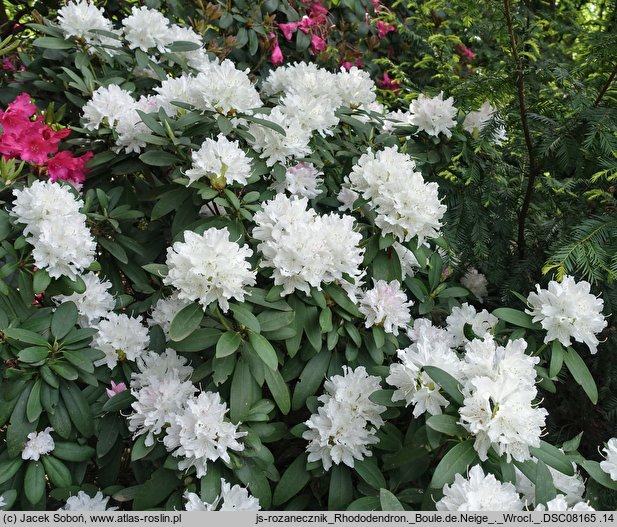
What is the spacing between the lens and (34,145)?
1893mm

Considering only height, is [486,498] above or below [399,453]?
above

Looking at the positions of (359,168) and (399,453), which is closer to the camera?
(399,453)

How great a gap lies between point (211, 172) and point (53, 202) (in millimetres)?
406

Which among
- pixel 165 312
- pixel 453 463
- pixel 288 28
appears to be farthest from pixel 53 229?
pixel 288 28

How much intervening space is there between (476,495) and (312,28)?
2361mm

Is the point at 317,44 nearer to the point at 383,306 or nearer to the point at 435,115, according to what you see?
the point at 435,115

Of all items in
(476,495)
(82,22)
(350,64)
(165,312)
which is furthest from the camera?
(350,64)

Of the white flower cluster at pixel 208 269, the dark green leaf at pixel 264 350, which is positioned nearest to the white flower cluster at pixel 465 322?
the dark green leaf at pixel 264 350

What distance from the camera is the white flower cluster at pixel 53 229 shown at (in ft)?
5.16

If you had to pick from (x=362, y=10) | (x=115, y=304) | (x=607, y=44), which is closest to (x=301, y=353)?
(x=115, y=304)

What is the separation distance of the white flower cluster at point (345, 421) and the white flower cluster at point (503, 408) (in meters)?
0.26

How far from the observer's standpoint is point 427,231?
5.54 feet

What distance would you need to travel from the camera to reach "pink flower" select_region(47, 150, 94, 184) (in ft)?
6.27

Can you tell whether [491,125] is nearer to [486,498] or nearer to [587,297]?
[587,297]
